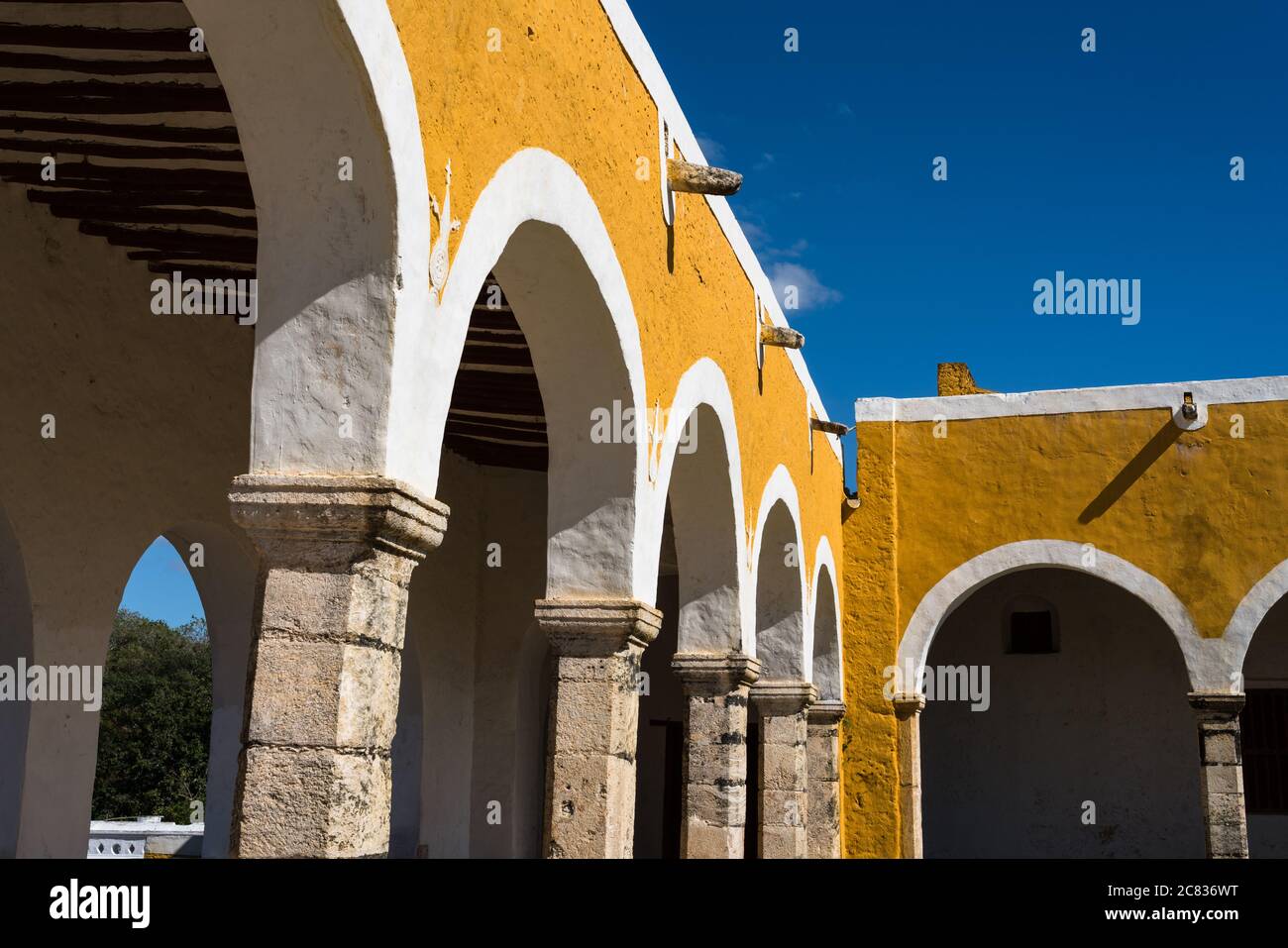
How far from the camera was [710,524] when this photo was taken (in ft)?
23.7

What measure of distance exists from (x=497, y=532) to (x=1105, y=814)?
7946 millimetres

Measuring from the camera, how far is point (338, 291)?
3072mm

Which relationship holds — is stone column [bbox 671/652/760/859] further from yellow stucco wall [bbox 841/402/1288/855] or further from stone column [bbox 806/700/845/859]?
yellow stucco wall [bbox 841/402/1288/855]

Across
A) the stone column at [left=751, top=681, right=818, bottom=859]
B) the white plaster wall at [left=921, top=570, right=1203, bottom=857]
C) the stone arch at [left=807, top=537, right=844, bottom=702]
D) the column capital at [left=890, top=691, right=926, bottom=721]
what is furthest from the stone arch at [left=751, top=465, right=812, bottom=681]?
the white plaster wall at [left=921, top=570, right=1203, bottom=857]

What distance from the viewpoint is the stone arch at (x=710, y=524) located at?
6.96m

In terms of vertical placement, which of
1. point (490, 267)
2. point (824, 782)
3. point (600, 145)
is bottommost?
point (824, 782)

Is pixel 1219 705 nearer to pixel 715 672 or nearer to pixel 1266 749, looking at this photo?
pixel 1266 749

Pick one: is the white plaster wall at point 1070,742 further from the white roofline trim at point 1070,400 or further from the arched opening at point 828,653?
the arched opening at point 828,653

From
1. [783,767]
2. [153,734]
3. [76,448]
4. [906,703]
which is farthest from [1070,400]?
[153,734]

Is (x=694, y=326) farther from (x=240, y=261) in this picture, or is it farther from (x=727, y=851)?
(x=727, y=851)

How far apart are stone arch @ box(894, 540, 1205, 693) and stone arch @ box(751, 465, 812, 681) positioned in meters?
2.96

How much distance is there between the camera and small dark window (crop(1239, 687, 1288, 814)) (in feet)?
42.9

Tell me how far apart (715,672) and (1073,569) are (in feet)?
19.8
